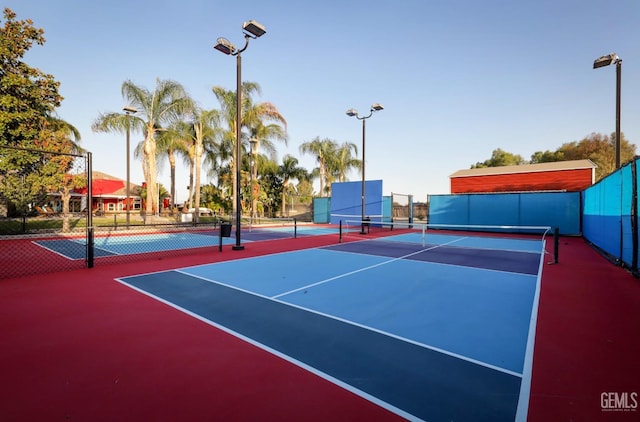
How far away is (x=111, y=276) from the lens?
7.48 m

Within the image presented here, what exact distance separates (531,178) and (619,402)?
121 feet

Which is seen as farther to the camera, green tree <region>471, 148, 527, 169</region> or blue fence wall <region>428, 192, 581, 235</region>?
green tree <region>471, 148, 527, 169</region>

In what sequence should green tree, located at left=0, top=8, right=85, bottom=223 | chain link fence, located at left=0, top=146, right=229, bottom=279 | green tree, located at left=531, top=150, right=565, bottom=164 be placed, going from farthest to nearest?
1. green tree, located at left=531, top=150, right=565, bottom=164
2. green tree, located at left=0, top=8, right=85, bottom=223
3. chain link fence, located at left=0, top=146, right=229, bottom=279

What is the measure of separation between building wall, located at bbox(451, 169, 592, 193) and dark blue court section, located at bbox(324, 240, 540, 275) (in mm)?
23473

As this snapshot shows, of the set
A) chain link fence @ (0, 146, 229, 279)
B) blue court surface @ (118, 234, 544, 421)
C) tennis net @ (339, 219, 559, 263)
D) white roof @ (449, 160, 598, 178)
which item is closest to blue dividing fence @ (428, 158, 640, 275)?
tennis net @ (339, 219, 559, 263)

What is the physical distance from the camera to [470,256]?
10.6 meters

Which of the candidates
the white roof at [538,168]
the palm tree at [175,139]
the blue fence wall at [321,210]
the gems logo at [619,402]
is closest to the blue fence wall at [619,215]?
the gems logo at [619,402]

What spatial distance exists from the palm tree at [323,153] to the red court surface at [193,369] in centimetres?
3453

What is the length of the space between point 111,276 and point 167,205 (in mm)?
48135

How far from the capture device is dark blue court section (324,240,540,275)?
8.87 m

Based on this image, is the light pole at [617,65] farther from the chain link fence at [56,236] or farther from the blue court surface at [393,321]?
the chain link fence at [56,236]

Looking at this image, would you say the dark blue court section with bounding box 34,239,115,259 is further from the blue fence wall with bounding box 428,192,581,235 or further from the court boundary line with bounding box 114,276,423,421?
the blue fence wall with bounding box 428,192,581,235

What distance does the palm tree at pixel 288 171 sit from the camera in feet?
120

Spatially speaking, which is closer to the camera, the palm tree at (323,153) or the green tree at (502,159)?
the palm tree at (323,153)
